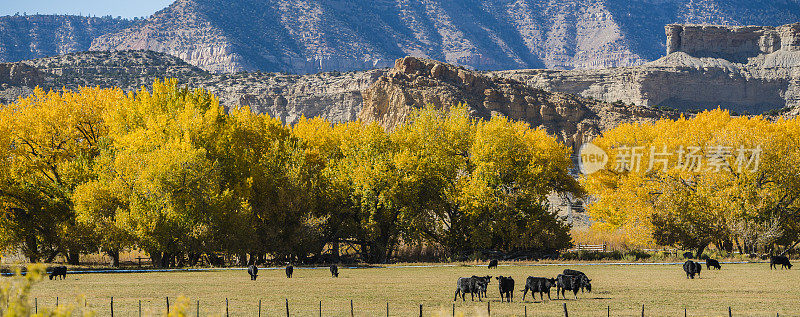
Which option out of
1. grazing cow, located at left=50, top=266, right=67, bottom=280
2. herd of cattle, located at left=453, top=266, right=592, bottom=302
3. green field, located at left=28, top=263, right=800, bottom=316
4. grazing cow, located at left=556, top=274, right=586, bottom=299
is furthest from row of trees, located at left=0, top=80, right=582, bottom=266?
grazing cow, located at left=556, top=274, right=586, bottom=299

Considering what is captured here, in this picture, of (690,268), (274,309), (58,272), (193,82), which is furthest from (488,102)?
(274,309)

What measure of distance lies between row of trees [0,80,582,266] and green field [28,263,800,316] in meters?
6.66

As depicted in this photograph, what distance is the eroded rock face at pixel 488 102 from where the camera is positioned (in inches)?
5359

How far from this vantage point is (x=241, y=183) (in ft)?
185

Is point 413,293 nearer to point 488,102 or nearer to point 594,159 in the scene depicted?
point 594,159

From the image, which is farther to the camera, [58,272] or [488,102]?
[488,102]

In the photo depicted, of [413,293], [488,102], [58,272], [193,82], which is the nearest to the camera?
[413,293]

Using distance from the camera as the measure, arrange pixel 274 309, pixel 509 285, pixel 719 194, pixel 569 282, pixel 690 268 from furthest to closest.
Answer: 1. pixel 719 194
2. pixel 690 268
3. pixel 569 282
4. pixel 509 285
5. pixel 274 309

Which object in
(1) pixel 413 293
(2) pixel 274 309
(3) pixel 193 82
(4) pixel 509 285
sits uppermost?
(3) pixel 193 82

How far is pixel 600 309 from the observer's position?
82.9 ft

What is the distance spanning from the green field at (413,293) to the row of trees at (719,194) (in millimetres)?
11236

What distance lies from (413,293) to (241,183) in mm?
28448

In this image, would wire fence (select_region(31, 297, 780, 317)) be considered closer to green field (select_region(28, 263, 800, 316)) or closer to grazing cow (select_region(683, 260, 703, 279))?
green field (select_region(28, 263, 800, 316))

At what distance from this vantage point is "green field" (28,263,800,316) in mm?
24766
